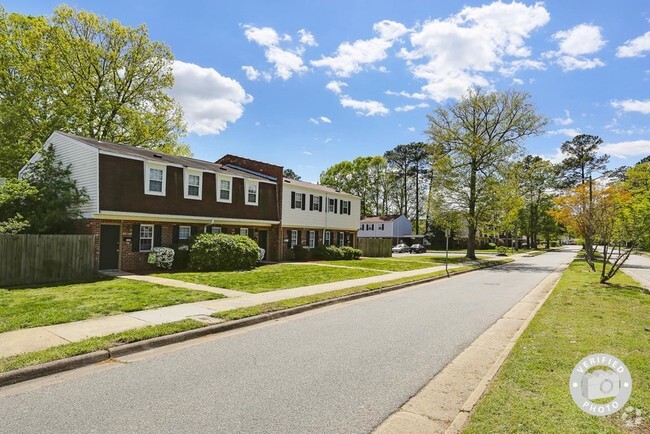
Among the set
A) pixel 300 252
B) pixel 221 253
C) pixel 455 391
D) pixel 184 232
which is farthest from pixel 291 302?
pixel 300 252

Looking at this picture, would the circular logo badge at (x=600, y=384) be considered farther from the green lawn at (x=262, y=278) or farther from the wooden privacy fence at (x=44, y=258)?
the wooden privacy fence at (x=44, y=258)

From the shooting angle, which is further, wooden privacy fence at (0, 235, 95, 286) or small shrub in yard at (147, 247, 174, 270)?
small shrub in yard at (147, 247, 174, 270)

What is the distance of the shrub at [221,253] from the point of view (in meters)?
19.3

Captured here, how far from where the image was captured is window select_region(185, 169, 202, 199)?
838 inches

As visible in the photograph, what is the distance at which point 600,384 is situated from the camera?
5266mm

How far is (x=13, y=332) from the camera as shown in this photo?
298 inches

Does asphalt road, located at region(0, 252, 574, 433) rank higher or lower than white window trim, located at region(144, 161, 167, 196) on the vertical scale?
lower

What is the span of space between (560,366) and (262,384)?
4477 millimetres

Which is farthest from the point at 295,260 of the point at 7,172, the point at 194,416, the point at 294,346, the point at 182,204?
the point at 194,416

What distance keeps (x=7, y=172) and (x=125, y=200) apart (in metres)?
13.2

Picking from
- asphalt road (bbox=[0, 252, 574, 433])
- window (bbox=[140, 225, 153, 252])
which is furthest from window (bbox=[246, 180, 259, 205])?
asphalt road (bbox=[0, 252, 574, 433])

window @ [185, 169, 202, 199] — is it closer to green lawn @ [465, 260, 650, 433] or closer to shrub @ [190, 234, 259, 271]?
shrub @ [190, 234, 259, 271]

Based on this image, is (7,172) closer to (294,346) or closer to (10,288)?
(10,288)

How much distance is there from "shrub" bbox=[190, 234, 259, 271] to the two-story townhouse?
2141 mm
